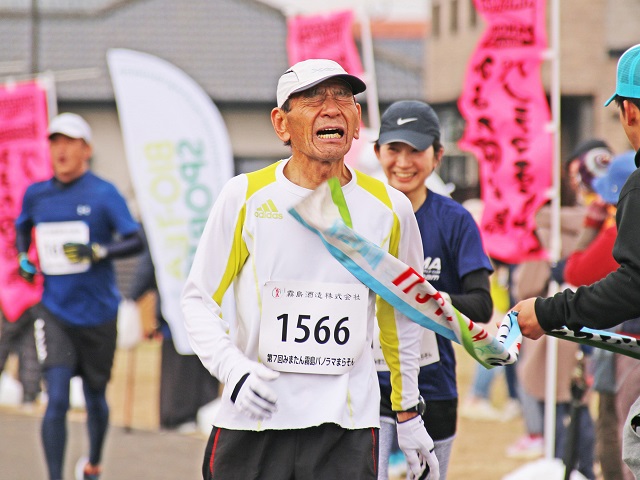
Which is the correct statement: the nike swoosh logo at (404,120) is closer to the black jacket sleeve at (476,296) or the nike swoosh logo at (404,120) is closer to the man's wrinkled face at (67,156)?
the black jacket sleeve at (476,296)

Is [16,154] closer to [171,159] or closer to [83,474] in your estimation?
[171,159]

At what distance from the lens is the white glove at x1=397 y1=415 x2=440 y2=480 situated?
431cm

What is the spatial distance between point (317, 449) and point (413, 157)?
1.72 m

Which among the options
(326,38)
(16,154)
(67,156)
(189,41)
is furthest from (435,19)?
(67,156)

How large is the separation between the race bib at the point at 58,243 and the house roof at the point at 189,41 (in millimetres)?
24521

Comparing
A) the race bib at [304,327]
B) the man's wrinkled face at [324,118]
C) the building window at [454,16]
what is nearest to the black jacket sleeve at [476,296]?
the race bib at [304,327]

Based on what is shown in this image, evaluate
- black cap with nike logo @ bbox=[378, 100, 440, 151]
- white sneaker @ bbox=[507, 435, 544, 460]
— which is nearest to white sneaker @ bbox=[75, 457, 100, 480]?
white sneaker @ bbox=[507, 435, 544, 460]

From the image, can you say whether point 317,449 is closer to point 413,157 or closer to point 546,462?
point 413,157

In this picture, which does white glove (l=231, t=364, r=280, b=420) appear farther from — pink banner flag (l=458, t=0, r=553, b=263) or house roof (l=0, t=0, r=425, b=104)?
house roof (l=0, t=0, r=425, b=104)

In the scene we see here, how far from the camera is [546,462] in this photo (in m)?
7.29

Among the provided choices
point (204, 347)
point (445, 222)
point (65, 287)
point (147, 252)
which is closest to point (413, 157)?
point (445, 222)

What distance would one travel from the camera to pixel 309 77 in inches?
157

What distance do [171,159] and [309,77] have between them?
616 cm

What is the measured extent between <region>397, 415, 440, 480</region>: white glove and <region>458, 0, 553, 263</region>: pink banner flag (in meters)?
3.75
